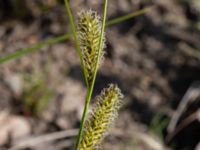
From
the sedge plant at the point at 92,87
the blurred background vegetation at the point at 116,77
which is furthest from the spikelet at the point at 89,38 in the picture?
the blurred background vegetation at the point at 116,77

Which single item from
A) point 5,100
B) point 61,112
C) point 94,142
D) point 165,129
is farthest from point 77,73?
point 94,142

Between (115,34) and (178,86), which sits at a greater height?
(115,34)

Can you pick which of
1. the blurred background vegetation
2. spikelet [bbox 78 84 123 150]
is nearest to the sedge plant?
spikelet [bbox 78 84 123 150]

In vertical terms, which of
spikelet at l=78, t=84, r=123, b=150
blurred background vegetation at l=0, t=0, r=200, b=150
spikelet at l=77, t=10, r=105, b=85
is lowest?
spikelet at l=78, t=84, r=123, b=150

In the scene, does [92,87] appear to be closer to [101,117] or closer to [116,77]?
[101,117]

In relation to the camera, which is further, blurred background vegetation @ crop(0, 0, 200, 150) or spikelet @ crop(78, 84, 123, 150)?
blurred background vegetation @ crop(0, 0, 200, 150)

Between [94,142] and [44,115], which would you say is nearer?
[94,142]

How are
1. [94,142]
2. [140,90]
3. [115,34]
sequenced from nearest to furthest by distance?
1. [94,142]
2. [140,90]
3. [115,34]

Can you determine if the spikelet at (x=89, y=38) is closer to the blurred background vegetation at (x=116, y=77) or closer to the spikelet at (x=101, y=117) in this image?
the spikelet at (x=101, y=117)

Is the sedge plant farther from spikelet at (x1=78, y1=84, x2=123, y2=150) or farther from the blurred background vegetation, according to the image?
the blurred background vegetation

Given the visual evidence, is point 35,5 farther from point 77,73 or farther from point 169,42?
point 169,42
